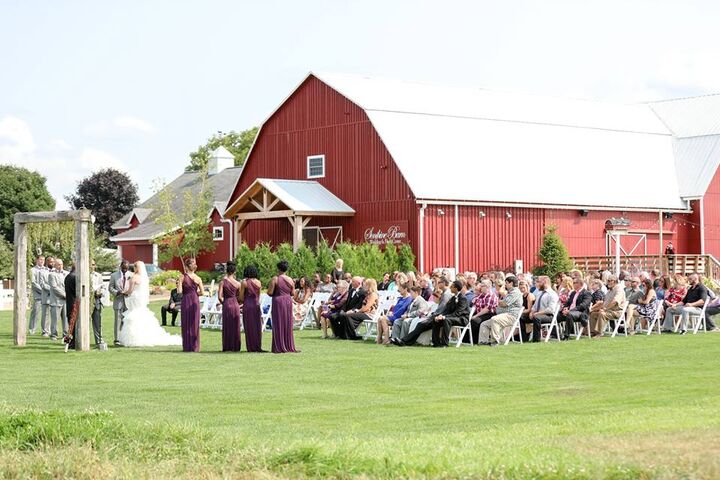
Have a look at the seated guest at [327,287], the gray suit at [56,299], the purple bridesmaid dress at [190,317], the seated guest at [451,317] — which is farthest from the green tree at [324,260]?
the purple bridesmaid dress at [190,317]

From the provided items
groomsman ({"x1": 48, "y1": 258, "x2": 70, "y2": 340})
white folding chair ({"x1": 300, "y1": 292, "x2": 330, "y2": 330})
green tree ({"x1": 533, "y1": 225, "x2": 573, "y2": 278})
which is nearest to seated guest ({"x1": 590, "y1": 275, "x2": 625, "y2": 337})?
white folding chair ({"x1": 300, "y1": 292, "x2": 330, "y2": 330})

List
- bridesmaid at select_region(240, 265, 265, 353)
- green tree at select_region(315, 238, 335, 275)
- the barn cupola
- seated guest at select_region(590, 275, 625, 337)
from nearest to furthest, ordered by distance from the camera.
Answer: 1. bridesmaid at select_region(240, 265, 265, 353)
2. seated guest at select_region(590, 275, 625, 337)
3. green tree at select_region(315, 238, 335, 275)
4. the barn cupola

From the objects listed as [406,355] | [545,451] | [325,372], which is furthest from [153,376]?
[545,451]

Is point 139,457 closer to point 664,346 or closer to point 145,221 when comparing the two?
point 664,346

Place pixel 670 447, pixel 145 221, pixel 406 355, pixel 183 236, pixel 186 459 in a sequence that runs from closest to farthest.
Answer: pixel 670 447, pixel 186 459, pixel 406 355, pixel 183 236, pixel 145 221

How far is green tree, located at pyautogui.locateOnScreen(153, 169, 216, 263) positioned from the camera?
5909 centimetres

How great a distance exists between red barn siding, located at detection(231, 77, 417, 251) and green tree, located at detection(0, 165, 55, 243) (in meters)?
29.8

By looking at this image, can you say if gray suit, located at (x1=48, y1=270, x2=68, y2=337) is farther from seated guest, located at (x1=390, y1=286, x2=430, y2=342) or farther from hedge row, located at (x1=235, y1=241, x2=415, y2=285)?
hedge row, located at (x1=235, y1=241, x2=415, y2=285)

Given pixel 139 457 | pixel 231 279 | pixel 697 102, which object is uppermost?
pixel 697 102

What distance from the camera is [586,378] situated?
624 inches

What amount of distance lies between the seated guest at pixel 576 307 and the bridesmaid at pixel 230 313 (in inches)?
242

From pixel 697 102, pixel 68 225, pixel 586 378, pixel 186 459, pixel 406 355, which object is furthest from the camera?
pixel 697 102

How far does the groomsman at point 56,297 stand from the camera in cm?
2588

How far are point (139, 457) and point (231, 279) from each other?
1204 centimetres
